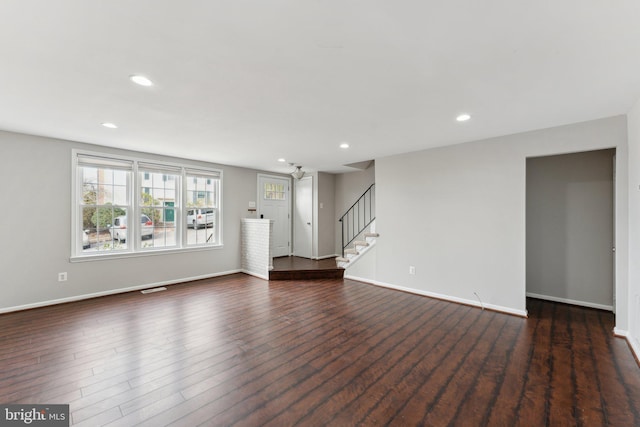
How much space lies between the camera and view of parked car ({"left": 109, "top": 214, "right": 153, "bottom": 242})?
4750mm

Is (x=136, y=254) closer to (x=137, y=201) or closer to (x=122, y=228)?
(x=122, y=228)

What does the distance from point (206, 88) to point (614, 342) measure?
500 cm

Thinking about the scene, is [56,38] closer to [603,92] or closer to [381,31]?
[381,31]

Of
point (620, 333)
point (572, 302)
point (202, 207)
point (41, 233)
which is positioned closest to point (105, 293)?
point (41, 233)

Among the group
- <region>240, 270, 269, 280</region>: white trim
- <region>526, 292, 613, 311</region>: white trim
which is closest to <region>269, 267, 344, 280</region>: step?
<region>240, 270, 269, 280</region>: white trim

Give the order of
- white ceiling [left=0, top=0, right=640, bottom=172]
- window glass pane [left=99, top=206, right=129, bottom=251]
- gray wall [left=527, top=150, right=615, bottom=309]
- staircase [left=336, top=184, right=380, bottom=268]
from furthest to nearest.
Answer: staircase [left=336, top=184, right=380, bottom=268] < window glass pane [left=99, top=206, right=129, bottom=251] < gray wall [left=527, top=150, right=615, bottom=309] < white ceiling [left=0, top=0, right=640, bottom=172]

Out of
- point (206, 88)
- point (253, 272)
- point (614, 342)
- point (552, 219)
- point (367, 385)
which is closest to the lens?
point (367, 385)

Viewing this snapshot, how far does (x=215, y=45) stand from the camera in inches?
70.9

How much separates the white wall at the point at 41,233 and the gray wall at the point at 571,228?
7.01 meters

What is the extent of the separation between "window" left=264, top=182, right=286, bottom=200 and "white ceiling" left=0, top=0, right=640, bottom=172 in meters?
3.51

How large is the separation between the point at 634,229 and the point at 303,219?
19.9 feet

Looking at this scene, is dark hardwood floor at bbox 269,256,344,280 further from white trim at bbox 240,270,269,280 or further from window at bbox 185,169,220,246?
window at bbox 185,169,220,246

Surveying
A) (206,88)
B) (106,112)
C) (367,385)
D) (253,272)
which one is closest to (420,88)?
(206,88)

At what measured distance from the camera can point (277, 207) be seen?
7.36 meters
